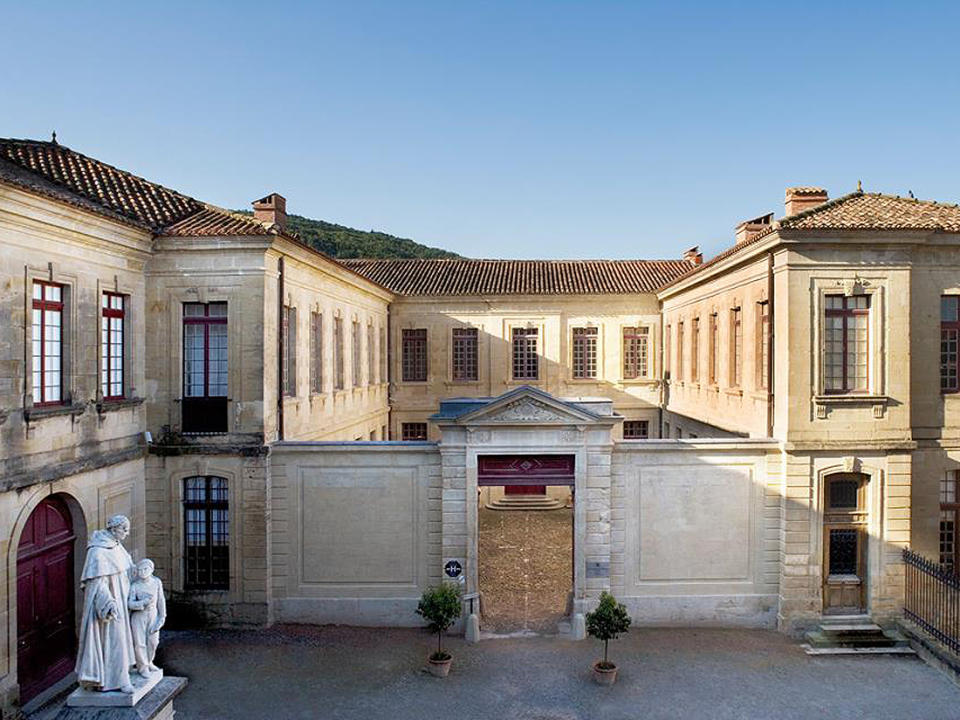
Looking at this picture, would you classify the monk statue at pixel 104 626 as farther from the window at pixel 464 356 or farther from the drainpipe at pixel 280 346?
the window at pixel 464 356

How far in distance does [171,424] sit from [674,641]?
12307 mm

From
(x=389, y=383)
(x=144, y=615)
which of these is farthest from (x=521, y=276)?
(x=144, y=615)

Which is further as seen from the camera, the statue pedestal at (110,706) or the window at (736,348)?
the window at (736,348)

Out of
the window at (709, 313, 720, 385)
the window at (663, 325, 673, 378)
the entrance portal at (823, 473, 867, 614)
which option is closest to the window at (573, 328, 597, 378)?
the window at (663, 325, 673, 378)

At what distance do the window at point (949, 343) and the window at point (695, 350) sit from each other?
772cm

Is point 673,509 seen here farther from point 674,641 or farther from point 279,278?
point 279,278

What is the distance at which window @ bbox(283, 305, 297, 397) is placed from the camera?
1791cm

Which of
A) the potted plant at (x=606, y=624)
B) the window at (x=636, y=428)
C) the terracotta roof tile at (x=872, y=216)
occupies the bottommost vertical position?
the potted plant at (x=606, y=624)

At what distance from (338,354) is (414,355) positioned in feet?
27.2

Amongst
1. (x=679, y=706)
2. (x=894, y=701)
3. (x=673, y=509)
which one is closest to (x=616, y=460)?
(x=673, y=509)

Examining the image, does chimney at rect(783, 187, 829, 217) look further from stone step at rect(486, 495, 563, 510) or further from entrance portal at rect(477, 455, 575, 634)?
stone step at rect(486, 495, 563, 510)

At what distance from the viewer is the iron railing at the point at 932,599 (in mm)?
14289

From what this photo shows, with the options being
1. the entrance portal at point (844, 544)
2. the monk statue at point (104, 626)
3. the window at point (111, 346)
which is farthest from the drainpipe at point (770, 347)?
the window at point (111, 346)

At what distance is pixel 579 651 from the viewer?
15.0 meters
